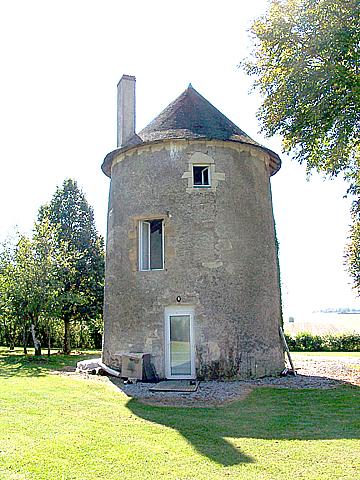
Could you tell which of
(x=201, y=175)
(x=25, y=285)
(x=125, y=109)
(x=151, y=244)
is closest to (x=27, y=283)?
(x=25, y=285)

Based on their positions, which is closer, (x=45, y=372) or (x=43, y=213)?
(x=45, y=372)

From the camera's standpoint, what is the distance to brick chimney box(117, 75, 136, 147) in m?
17.9

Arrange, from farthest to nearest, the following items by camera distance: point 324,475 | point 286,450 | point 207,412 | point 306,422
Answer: point 207,412 → point 306,422 → point 286,450 → point 324,475

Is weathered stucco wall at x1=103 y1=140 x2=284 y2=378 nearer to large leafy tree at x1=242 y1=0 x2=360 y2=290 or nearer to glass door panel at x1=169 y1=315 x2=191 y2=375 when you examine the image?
glass door panel at x1=169 y1=315 x2=191 y2=375

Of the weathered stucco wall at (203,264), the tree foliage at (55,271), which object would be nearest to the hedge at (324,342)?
the tree foliage at (55,271)

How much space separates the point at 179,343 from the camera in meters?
14.7

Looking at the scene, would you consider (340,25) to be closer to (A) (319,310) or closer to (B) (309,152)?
(B) (309,152)

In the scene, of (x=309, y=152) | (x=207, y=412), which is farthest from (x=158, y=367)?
(x=309, y=152)

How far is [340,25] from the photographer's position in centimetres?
1119

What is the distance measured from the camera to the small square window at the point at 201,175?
1563 centimetres

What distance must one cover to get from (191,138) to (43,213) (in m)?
16.6

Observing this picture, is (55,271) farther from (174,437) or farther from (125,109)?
(174,437)

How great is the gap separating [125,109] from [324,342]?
23.3 meters

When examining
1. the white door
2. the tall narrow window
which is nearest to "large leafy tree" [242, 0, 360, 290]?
the tall narrow window
